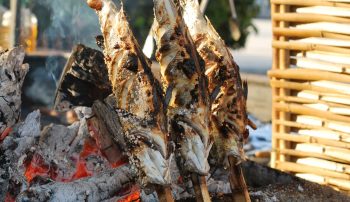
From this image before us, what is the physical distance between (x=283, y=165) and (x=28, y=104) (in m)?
4.01

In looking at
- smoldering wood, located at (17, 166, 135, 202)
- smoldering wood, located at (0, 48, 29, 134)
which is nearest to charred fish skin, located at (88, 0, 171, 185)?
smoldering wood, located at (17, 166, 135, 202)

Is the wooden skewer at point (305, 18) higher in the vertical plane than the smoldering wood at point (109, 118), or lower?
higher

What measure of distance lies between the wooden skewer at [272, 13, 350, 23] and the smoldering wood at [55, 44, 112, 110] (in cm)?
125

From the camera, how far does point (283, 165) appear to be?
415 cm

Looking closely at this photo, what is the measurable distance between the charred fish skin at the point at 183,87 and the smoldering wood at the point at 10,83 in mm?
927

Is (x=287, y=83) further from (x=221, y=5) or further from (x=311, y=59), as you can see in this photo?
(x=221, y=5)

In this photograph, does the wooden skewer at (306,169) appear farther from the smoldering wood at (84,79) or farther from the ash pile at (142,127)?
the smoldering wood at (84,79)

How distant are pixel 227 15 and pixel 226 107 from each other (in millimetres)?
9836

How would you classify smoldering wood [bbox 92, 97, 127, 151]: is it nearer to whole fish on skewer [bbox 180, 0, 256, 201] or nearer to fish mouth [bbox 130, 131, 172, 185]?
whole fish on skewer [bbox 180, 0, 256, 201]

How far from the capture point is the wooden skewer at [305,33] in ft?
12.3

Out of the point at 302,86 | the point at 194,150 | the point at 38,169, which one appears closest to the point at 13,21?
the point at 302,86

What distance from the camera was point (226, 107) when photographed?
102 inches

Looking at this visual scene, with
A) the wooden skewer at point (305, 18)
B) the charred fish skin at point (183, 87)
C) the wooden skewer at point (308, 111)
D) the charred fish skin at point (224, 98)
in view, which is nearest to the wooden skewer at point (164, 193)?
the charred fish skin at point (183, 87)

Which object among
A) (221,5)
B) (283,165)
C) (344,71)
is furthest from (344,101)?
(221,5)
